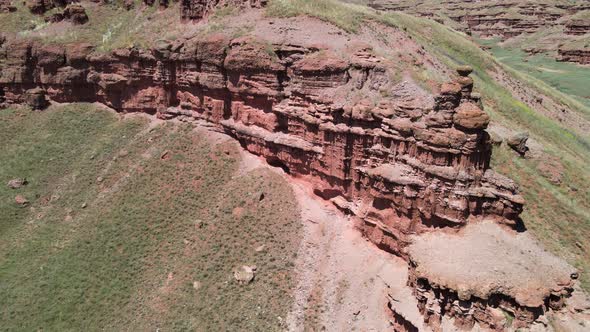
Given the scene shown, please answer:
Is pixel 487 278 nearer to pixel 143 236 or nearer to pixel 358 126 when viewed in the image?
pixel 358 126

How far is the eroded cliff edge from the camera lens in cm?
2427

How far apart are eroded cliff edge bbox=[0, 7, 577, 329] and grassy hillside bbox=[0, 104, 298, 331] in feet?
10.9

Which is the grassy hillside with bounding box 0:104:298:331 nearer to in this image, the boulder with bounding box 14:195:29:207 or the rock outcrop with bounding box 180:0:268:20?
the boulder with bounding box 14:195:29:207

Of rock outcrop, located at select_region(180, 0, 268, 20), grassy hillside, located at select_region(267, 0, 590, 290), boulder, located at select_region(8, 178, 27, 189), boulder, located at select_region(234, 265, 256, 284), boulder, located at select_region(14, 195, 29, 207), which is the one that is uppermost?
rock outcrop, located at select_region(180, 0, 268, 20)

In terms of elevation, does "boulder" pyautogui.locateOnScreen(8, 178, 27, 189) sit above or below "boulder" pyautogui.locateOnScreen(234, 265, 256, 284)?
below

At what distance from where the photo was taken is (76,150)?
147 feet

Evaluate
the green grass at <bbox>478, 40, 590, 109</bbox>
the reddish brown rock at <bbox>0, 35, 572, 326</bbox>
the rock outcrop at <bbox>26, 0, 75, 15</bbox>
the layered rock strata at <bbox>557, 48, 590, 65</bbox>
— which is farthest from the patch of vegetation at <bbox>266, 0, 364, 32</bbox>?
the layered rock strata at <bbox>557, 48, 590, 65</bbox>

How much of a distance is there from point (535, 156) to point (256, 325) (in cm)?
2537

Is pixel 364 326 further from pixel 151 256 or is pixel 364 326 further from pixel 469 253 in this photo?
pixel 151 256

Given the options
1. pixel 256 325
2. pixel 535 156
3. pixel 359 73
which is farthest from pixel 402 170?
pixel 535 156

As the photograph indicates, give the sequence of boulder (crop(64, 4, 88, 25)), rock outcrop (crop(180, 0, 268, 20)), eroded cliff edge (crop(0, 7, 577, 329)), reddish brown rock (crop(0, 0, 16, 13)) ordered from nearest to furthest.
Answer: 1. eroded cliff edge (crop(0, 7, 577, 329))
2. rock outcrop (crop(180, 0, 268, 20))
3. boulder (crop(64, 4, 88, 25))
4. reddish brown rock (crop(0, 0, 16, 13))

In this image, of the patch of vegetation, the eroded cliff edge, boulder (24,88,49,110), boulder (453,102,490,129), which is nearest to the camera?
boulder (453,102,490,129)

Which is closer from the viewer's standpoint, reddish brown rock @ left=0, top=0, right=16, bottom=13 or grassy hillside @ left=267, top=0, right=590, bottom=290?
grassy hillside @ left=267, top=0, right=590, bottom=290

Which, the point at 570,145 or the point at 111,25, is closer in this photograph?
the point at 570,145
